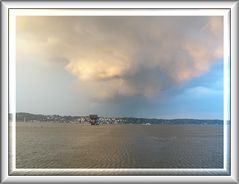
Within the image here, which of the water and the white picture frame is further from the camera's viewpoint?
the water

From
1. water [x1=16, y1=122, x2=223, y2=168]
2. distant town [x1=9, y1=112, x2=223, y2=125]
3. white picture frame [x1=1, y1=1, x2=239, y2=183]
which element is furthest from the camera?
distant town [x1=9, y1=112, x2=223, y2=125]

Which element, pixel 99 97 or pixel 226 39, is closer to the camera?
pixel 226 39

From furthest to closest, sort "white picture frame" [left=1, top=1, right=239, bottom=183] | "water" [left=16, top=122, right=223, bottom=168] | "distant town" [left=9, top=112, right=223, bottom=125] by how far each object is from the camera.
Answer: "distant town" [left=9, top=112, right=223, bottom=125], "water" [left=16, top=122, right=223, bottom=168], "white picture frame" [left=1, top=1, right=239, bottom=183]

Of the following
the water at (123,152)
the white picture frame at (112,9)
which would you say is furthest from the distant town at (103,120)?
the white picture frame at (112,9)

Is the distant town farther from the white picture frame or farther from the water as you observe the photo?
the white picture frame

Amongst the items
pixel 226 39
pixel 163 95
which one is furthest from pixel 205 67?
pixel 226 39

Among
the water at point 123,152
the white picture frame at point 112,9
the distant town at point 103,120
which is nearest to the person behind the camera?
the white picture frame at point 112,9

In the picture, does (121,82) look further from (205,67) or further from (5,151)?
(5,151)

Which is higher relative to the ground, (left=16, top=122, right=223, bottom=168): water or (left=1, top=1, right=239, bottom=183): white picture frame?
(left=1, top=1, right=239, bottom=183): white picture frame

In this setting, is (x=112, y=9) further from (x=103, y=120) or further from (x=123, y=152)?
(x=123, y=152)

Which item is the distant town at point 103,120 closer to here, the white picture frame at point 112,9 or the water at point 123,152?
the water at point 123,152

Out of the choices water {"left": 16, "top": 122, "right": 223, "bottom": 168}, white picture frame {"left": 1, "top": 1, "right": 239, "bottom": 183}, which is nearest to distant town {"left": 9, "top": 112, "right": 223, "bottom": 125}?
water {"left": 16, "top": 122, "right": 223, "bottom": 168}
